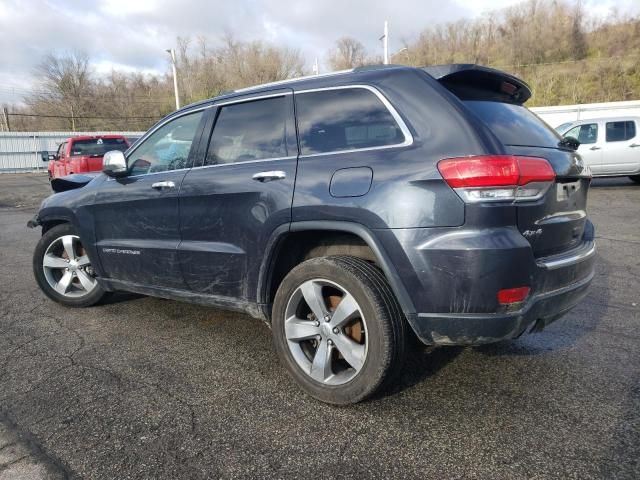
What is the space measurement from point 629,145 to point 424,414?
13.2 metres

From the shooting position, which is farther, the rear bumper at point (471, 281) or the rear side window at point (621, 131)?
the rear side window at point (621, 131)

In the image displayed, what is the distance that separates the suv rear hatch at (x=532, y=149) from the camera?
7.97 ft

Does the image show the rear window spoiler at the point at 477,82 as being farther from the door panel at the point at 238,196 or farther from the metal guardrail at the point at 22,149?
the metal guardrail at the point at 22,149

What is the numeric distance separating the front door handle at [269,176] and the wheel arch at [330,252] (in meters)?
0.31

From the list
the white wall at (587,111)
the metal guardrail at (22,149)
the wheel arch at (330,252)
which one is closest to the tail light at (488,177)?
the wheel arch at (330,252)

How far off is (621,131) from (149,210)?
13462mm

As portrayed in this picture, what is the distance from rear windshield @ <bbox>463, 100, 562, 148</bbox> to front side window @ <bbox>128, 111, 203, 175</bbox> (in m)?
1.99

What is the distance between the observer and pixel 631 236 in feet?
23.2

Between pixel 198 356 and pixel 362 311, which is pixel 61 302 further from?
pixel 362 311

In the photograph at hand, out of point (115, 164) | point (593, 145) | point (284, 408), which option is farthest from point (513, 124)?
point (593, 145)

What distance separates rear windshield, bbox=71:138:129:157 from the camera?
13.9m

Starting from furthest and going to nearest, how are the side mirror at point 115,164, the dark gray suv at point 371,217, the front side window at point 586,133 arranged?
the front side window at point 586,133 → the side mirror at point 115,164 → the dark gray suv at point 371,217

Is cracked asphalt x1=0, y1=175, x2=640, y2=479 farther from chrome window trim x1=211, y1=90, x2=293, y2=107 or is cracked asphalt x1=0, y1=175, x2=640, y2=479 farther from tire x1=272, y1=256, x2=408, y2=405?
chrome window trim x1=211, y1=90, x2=293, y2=107

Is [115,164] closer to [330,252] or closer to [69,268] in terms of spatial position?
[69,268]
